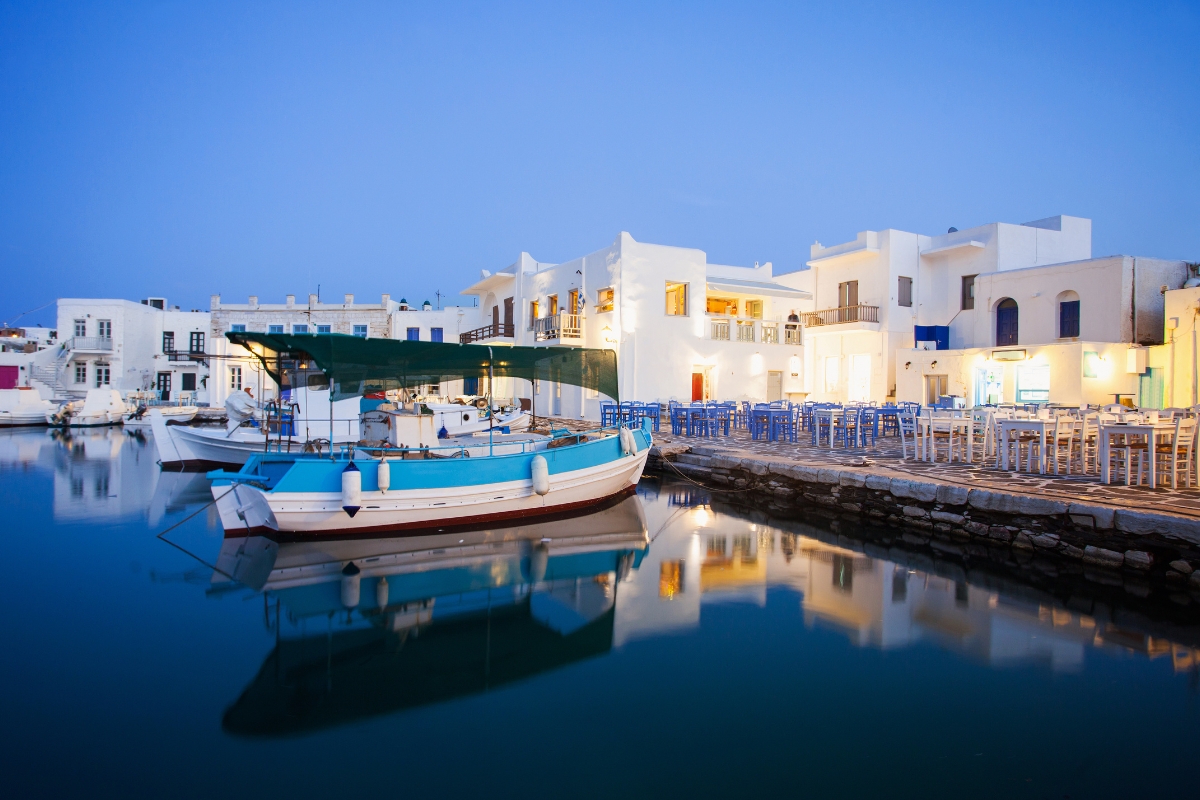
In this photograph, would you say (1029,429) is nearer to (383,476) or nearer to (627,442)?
(627,442)

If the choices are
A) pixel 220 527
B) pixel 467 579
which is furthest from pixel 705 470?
pixel 220 527

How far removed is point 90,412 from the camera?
3209 centimetres

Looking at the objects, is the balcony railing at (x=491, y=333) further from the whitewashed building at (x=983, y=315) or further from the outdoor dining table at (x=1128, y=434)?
the outdoor dining table at (x=1128, y=434)

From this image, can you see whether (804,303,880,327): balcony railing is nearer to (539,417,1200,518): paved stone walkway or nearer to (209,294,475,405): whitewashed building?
(539,417,1200,518): paved stone walkway

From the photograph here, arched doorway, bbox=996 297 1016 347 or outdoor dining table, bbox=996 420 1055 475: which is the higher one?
arched doorway, bbox=996 297 1016 347

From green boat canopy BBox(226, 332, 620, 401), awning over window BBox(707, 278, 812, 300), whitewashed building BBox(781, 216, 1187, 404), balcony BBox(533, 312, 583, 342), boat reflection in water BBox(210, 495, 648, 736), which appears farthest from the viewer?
awning over window BBox(707, 278, 812, 300)

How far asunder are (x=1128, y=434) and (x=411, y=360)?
9857 millimetres

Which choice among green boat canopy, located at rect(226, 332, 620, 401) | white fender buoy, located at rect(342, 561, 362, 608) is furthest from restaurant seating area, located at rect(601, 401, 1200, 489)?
white fender buoy, located at rect(342, 561, 362, 608)

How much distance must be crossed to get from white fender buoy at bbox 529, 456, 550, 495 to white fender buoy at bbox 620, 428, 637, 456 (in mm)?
2114

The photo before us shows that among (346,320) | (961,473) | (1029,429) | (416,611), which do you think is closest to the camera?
(416,611)

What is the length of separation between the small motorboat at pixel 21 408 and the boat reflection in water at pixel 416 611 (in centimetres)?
3130

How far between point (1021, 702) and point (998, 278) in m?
21.4

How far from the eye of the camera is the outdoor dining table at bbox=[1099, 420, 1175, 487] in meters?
8.46

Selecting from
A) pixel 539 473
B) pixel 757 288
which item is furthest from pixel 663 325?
pixel 539 473
